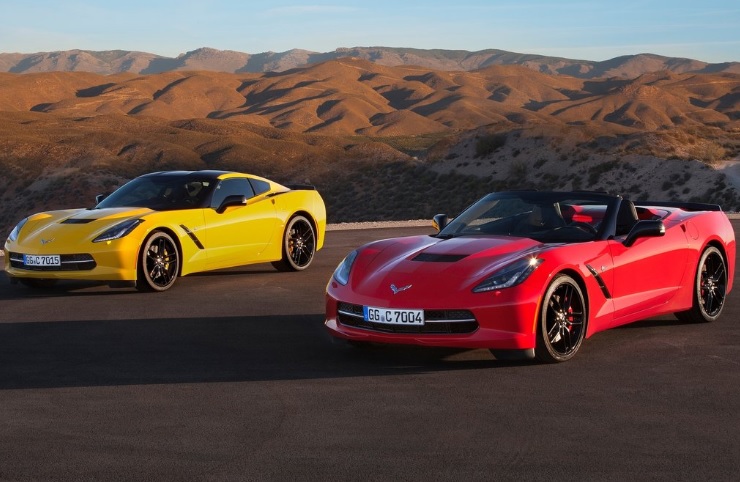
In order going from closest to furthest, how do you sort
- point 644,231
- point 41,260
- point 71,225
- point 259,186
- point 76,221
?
point 644,231, point 41,260, point 71,225, point 76,221, point 259,186

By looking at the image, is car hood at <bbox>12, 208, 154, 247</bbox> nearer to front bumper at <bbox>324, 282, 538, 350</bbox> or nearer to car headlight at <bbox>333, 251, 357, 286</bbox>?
car headlight at <bbox>333, 251, 357, 286</bbox>

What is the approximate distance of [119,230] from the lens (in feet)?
45.6

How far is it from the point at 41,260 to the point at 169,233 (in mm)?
1571

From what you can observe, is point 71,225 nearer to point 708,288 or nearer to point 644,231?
point 644,231

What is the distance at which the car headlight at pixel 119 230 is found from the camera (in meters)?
13.8

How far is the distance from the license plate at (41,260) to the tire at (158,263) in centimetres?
96

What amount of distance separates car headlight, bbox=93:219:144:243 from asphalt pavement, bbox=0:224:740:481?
6.82ft

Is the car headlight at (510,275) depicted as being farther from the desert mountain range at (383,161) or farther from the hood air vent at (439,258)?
the desert mountain range at (383,161)

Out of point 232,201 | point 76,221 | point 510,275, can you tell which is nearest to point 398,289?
point 510,275

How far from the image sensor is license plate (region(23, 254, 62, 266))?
13.8 metres

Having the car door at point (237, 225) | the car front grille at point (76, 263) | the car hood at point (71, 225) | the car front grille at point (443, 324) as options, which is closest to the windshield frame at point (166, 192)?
the car door at point (237, 225)

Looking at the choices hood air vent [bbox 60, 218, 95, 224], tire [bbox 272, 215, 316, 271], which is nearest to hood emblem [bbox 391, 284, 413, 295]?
hood air vent [bbox 60, 218, 95, 224]

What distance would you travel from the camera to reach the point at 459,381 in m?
8.36

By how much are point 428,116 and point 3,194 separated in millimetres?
115706
